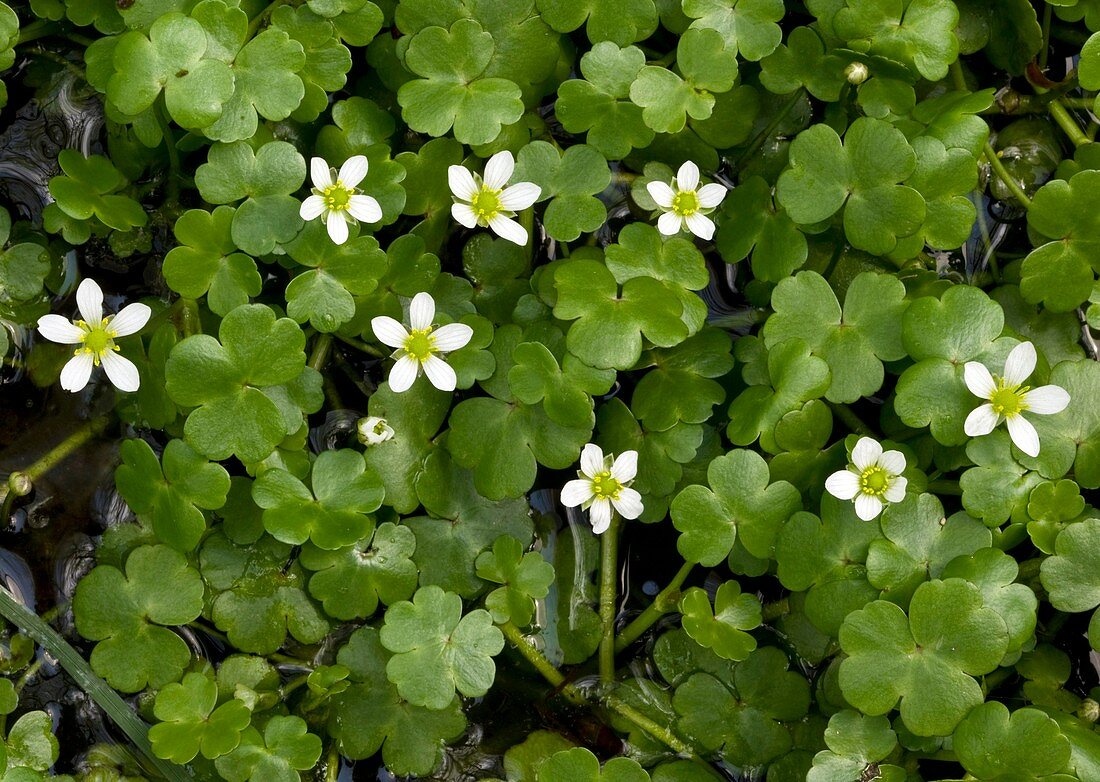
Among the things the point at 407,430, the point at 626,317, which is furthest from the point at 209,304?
the point at 626,317

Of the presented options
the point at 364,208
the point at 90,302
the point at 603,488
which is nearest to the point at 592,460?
the point at 603,488

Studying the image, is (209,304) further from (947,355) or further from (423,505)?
(947,355)

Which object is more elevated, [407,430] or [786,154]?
[786,154]

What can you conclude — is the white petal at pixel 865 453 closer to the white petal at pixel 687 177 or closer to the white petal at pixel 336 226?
the white petal at pixel 687 177

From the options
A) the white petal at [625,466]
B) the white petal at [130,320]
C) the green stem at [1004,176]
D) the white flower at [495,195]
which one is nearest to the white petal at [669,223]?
the white flower at [495,195]

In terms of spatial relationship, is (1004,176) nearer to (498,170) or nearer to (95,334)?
(498,170)
